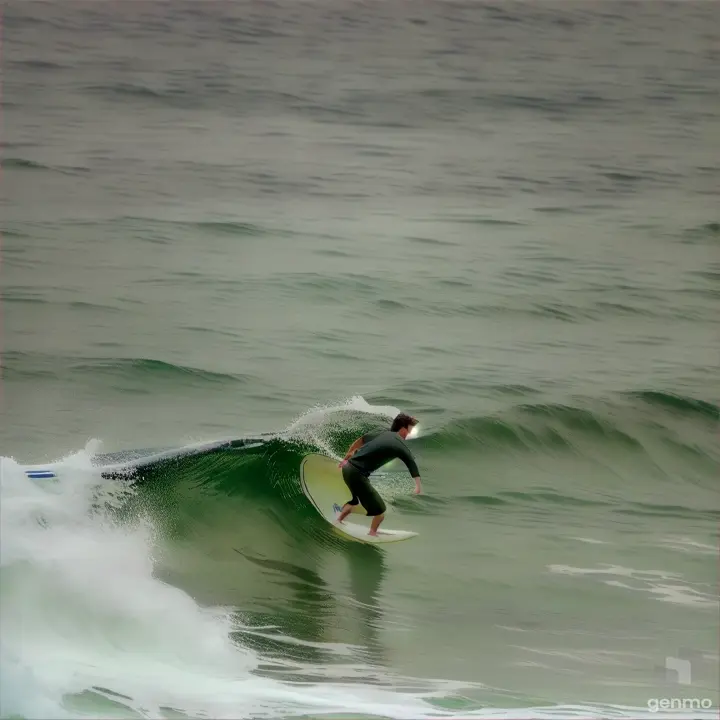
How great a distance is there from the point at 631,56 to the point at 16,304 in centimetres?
306

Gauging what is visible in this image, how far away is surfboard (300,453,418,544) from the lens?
4566 mm

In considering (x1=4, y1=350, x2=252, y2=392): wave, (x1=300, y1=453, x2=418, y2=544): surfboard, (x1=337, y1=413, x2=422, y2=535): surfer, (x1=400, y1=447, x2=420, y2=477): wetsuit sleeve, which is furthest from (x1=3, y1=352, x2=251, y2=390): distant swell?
(x1=400, y1=447, x2=420, y2=477): wetsuit sleeve

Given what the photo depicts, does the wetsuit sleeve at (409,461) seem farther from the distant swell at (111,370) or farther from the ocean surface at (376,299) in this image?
the distant swell at (111,370)

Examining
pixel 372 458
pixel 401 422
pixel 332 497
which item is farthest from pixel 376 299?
pixel 332 497

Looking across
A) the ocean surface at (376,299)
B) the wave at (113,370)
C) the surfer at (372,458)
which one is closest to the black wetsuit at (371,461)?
the surfer at (372,458)

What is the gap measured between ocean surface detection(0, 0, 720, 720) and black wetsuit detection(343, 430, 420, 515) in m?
0.22

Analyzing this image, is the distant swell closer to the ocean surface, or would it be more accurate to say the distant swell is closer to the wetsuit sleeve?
the ocean surface

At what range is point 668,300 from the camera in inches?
195

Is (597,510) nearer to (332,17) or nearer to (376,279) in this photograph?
(376,279)

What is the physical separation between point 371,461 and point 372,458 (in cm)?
2

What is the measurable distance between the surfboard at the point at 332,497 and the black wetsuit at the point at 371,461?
10 centimetres

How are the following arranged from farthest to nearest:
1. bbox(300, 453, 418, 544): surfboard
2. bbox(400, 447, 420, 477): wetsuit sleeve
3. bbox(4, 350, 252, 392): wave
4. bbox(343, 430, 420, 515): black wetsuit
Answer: bbox(4, 350, 252, 392): wave
bbox(300, 453, 418, 544): surfboard
bbox(343, 430, 420, 515): black wetsuit
bbox(400, 447, 420, 477): wetsuit sleeve

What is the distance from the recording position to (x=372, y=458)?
4.44m

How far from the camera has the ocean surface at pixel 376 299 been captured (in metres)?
4.50
